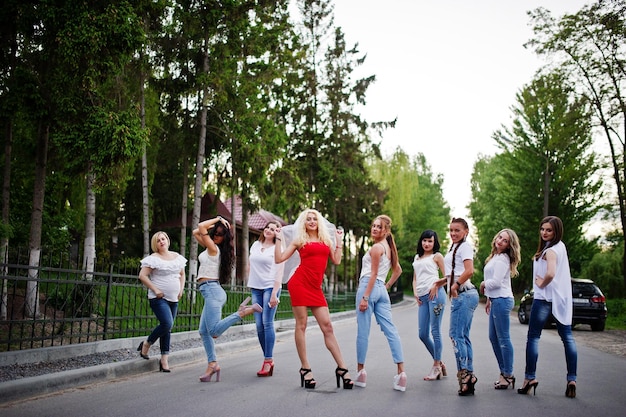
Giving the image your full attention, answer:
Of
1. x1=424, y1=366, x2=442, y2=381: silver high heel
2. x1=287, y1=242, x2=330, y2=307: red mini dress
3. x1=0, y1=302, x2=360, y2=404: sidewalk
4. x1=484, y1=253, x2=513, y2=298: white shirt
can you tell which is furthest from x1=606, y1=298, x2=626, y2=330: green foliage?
x1=287, y1=242, x2=330, y2=307: red mini dress

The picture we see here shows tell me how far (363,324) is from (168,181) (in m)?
30.1

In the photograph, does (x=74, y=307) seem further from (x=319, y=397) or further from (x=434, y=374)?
(x=434, y=374)

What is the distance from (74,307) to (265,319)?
327 cm

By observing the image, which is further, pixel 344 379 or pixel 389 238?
pixel 389 238

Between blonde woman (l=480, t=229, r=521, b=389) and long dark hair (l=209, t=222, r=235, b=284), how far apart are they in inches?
124

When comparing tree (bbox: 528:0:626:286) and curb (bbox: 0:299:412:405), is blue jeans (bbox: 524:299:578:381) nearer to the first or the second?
curb (bbox: 0:299:412:405)

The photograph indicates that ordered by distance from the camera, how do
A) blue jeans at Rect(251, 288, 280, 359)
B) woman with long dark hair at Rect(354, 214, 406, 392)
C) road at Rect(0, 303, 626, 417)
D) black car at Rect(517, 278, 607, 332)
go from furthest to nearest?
1. black car at Rect(517, 278, 607, 332)
2. blue jeans at Rect(251, 288, 280, 359)
3. woman with long dark hair at Rect(354, 214, 406, 392)
4. road at Rect(0, 303, 626, 417)

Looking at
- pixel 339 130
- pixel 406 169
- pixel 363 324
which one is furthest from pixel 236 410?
pixel 406 169

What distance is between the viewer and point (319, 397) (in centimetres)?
647

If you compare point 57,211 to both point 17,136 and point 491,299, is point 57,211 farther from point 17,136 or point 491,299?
point 491,299

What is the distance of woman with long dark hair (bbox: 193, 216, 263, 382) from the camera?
25.2ft

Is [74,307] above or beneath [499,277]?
beneath

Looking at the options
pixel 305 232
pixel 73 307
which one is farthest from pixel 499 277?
pixel 73 307

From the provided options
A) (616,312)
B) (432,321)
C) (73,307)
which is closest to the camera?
(432,321)
